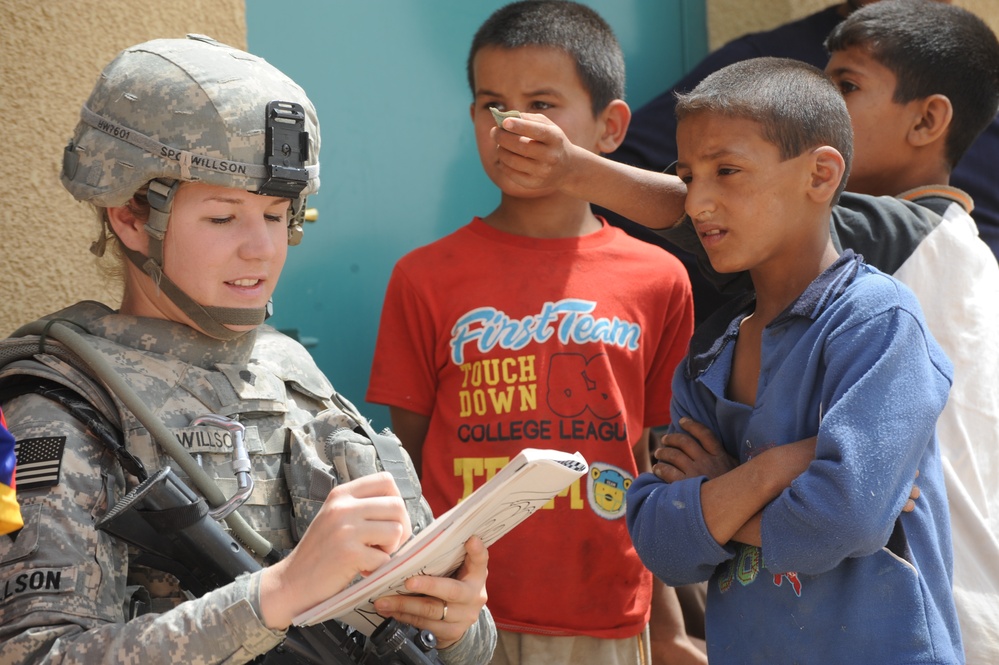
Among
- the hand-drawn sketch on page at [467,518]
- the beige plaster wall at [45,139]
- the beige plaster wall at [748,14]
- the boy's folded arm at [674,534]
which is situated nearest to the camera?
the hand-drawn sketch on page at [467,518]

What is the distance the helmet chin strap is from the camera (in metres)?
2.15

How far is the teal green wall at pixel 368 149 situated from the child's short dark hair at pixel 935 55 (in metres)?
1.25

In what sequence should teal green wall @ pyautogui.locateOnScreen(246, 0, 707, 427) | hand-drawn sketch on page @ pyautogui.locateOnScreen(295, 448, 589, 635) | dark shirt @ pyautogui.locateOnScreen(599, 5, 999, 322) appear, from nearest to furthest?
hand-drawn sketch on page @ pyautogui.locateOnScreen(295, 448, 589, 635)
teal green wall @ pyautogui.locateOnScreen(246, 0, 707, 427)
dark shirt @ pyautogui.locateOnScreen(599, 5, 999, 322)

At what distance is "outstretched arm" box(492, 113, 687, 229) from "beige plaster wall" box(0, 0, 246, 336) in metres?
1.27

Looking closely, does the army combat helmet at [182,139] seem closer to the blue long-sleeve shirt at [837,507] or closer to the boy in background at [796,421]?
the boy in background at [796,421]

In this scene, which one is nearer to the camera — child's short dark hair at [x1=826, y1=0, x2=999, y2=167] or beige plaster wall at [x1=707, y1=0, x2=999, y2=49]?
child's short dark hair at [x1=826, y1=0, x2=999, y2=167]

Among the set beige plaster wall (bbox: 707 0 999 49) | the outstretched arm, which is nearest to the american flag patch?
the outstretched arm

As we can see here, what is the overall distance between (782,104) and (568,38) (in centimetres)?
115

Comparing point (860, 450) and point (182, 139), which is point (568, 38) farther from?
point (860, 450)

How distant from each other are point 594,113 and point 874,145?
78cm

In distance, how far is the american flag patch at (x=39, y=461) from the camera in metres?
1.83

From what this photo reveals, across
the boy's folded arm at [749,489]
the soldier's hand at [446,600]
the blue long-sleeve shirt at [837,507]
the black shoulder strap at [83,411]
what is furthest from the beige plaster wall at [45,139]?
the boy's folded arm at [749,489]

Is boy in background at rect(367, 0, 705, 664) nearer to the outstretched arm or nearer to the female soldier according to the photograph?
the outstretched arm

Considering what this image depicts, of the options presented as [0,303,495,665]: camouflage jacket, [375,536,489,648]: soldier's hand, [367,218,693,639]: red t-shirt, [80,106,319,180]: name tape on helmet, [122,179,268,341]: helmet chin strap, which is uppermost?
[80,106,319,180]: name tape on helmet
